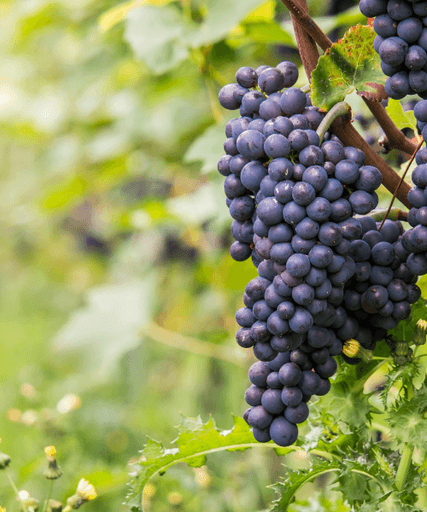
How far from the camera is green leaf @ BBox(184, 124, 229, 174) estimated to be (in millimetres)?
942

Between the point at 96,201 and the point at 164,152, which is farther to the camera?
the point at 96,201

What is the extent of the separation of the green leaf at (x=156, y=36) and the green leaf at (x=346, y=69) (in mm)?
606

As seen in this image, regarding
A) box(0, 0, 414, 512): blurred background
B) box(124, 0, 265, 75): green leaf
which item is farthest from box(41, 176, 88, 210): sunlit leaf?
box(124, 0, 265, 75): green leaf

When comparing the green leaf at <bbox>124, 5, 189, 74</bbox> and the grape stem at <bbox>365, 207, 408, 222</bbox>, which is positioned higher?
the green leaf at <bbox>124, 5, 189, 74</bbox>

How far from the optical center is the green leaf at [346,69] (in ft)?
1.61

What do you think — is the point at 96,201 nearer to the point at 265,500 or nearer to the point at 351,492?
the point at 265,500

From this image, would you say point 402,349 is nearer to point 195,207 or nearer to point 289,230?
point 289,230

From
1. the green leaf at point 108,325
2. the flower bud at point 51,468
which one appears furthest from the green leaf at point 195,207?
the flower bud at point 51,468

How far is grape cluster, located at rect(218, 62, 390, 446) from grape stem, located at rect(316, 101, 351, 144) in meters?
0.01

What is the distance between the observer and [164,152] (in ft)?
5.49

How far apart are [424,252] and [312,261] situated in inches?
4.8

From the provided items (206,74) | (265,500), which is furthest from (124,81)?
(265,500)

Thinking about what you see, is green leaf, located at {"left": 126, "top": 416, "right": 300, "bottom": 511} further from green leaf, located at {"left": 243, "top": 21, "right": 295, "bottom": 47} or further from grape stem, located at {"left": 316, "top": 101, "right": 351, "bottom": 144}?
green leaf, located at {"left": 243, "top": 21, "right": 295, "bottom": 47}

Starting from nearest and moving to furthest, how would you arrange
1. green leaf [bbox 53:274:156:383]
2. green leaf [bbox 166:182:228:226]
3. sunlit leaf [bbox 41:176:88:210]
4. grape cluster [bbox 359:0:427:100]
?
1. grape cluster [bbox 359:0:427:100]
2. green leaf [bbox 166:182:228:226]
3. green leaf [bbox 53:274:156:383]
4. sunlit leaf [bbox 41:176:88:210]
